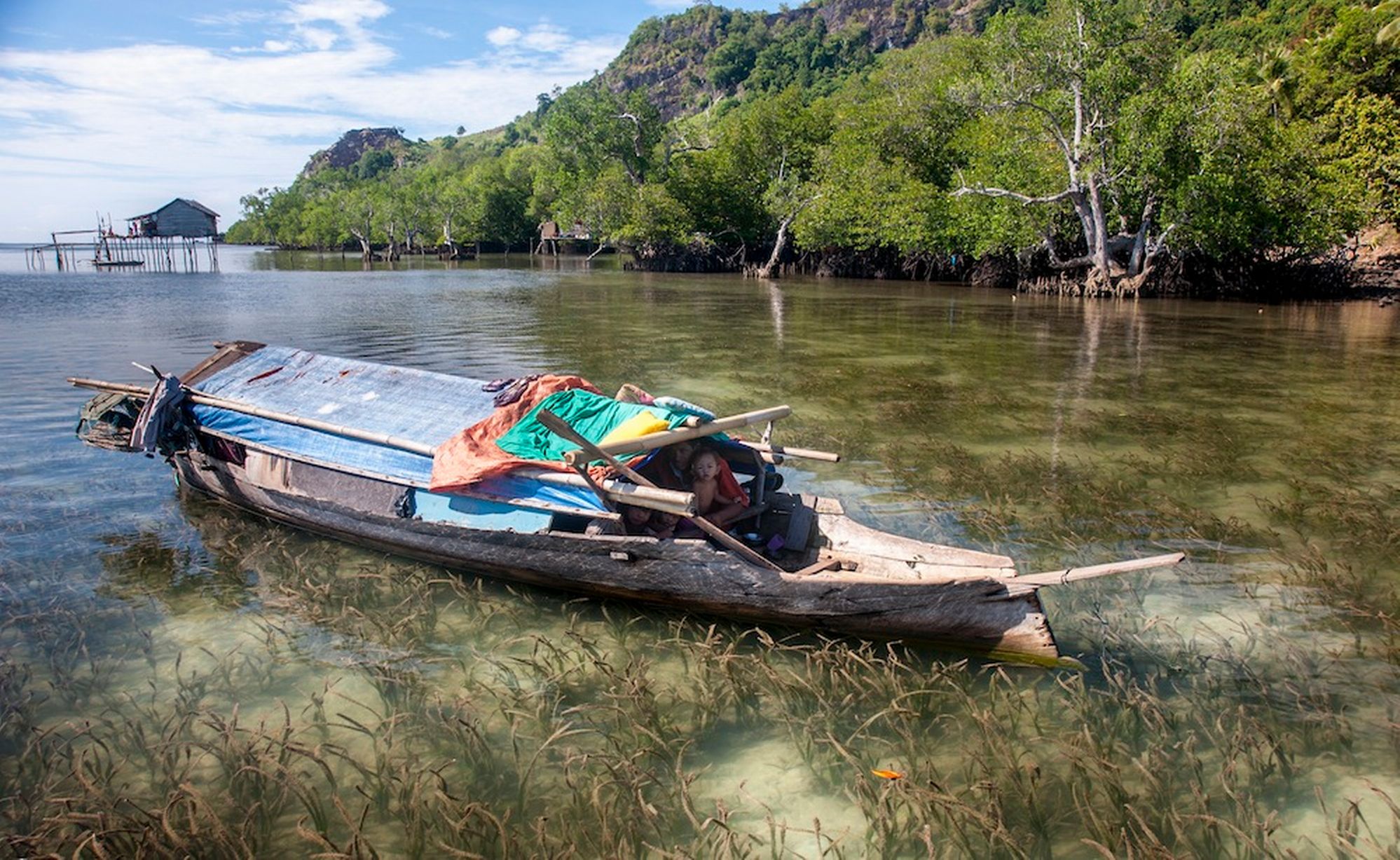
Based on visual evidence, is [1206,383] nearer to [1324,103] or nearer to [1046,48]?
[1046,48]

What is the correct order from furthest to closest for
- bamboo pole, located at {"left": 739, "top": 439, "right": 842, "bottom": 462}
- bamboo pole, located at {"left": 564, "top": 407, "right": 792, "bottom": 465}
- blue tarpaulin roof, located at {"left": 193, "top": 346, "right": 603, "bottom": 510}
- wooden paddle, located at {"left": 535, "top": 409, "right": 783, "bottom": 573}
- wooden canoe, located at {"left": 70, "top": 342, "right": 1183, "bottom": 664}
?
blue tarpaulin roof, located at {"left": 193, "top": 346, "right": 603, "bottom": 510}, bamboo pole, located at {"left": 739, "top": 439, "right": 842, "bottom": 462}, bamboo pole, located at {"left": 564, "top": 407, "right": 792, "bottom": 465}, wooden paddle, located at {"left": 535, "top": 409, "right": 783, "bottom": 573}, wooden canoe, located at {"left": 70, "top": 342, "right": 1183, "bottom": 664}

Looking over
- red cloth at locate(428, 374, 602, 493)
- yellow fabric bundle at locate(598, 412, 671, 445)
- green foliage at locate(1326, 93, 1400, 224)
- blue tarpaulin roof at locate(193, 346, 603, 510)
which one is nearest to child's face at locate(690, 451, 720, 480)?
yellow fabric bundle at locate(598, 412, 671, 445)

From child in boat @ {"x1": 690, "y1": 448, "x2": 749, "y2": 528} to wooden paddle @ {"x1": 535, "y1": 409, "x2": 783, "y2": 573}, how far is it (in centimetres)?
63

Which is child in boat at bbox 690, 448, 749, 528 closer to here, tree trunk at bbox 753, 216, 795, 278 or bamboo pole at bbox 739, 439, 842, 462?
bamboo pole at bbox 739, 439, 842, 462

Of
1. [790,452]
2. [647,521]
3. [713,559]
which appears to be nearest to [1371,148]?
[790,452]

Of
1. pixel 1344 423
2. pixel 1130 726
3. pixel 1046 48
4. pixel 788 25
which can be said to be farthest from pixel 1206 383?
pixel 788 25

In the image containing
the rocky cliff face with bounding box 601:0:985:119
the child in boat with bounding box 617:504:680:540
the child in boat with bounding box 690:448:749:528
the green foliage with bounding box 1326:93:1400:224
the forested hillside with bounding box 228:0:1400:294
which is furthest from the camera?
the rocky cliff face with bounding box 601:0:985:119

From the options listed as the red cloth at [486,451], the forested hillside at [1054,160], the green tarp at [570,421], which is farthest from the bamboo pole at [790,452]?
the forested hillside at [1054,160]

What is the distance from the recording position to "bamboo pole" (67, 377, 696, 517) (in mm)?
5793

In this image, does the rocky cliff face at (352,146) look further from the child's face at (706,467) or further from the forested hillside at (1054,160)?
the child's face at (706,467)

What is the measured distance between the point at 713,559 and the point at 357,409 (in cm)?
409

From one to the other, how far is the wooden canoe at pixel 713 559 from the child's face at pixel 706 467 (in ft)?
1.96

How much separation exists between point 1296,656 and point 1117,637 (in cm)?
105

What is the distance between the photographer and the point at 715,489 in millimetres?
6824
